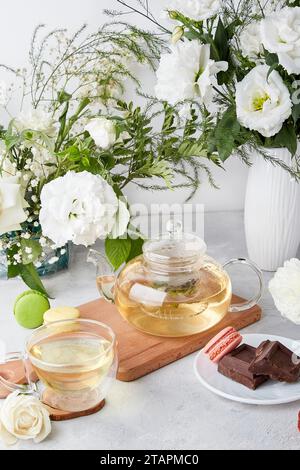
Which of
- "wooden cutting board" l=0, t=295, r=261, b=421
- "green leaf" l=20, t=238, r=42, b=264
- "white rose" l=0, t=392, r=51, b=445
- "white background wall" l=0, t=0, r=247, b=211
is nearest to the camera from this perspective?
"white rose" l=0, t=392, r=51, b=445

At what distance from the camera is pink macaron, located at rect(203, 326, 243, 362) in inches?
40.1

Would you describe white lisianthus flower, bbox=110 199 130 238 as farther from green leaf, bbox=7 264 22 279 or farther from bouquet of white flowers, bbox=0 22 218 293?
green leaf, bbox=7 264 22 279

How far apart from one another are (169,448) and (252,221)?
2.05 ft

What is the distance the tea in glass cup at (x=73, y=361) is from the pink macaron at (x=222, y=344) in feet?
0.52

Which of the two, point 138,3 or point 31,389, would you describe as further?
point 138,3

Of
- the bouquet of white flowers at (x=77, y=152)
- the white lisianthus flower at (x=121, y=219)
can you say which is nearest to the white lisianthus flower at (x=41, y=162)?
the bouquet of white flowers at (x=77, y=152)

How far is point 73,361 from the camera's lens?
0.94 m

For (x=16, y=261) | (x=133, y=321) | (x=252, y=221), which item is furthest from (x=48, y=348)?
(x=252, y=221)

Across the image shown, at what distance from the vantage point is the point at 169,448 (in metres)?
0.87

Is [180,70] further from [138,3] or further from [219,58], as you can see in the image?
[138,3]

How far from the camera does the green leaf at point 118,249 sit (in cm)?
121

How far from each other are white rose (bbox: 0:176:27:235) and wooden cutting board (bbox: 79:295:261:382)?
19 centimetres

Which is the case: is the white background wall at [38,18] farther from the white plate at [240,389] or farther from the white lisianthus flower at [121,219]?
the white plate at [240,389]

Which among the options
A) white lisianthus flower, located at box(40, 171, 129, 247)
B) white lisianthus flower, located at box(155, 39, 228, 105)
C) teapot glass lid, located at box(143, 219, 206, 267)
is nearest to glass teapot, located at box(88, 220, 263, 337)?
teapot glass lid, located at box(143, 219, 206, 267)
